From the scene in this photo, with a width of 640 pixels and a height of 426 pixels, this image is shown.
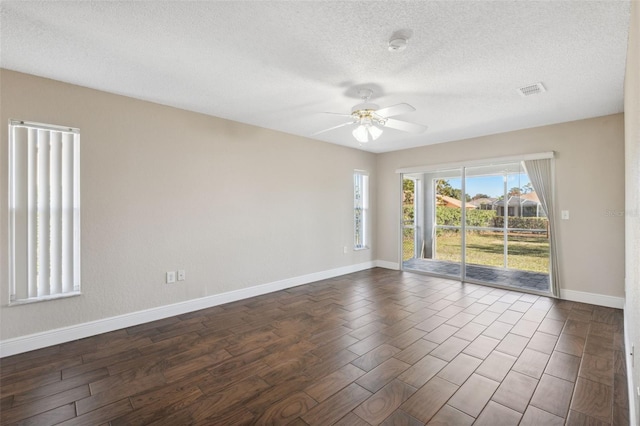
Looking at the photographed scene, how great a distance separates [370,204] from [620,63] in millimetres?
4175

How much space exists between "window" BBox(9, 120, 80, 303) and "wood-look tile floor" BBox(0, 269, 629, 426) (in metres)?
0.65

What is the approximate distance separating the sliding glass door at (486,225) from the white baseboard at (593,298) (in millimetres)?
389

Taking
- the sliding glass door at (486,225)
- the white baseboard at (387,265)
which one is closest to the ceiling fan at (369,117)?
the sliding glass door at (486,225)

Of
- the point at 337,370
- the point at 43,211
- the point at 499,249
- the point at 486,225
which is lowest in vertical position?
the point at 337,370

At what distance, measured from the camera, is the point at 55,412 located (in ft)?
6.04

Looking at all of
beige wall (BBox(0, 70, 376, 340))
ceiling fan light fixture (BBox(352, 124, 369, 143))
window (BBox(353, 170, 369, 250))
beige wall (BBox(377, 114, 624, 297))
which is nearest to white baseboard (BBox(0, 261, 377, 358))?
beige wall (BBox(0, 70, 376, 340))

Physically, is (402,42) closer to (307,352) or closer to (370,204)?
(307,352)

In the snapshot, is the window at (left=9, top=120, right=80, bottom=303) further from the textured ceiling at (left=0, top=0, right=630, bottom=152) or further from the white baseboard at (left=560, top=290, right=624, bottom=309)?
the white baseboard at (left=560, top=290, right=624, bottom=309)

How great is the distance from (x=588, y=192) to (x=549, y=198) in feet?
1.38

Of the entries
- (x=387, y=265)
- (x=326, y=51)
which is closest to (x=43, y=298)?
(x=326, y=51)

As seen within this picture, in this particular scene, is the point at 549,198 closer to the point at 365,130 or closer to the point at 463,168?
the point at 463,168

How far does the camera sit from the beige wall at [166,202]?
276cm

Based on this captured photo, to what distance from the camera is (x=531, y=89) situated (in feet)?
9.53

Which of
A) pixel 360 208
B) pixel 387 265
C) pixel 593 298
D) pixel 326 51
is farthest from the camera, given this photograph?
pixel 387 265
